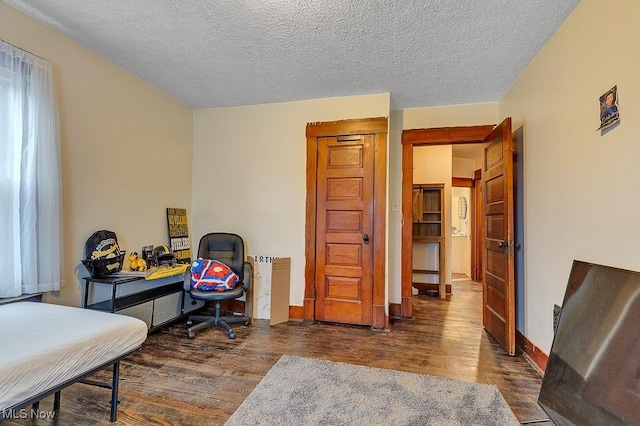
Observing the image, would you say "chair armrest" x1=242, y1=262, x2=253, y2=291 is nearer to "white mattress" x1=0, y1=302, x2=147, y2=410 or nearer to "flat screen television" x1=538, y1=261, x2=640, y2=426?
"white mattress" x1=0, y1=302, x2=147, y2=410

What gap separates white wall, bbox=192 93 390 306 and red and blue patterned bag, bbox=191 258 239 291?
0.70 meters

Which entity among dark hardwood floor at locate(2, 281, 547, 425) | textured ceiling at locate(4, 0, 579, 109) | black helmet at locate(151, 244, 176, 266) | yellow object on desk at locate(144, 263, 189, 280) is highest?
textured ceiling at locate(4, 0, 579, 109)

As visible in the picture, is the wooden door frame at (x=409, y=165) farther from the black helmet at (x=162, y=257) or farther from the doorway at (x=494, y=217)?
the black helmet at (x=162, y=257)

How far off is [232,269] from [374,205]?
1701mm

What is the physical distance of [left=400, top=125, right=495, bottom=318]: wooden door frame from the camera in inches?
140

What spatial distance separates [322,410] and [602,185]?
2062 millimetres

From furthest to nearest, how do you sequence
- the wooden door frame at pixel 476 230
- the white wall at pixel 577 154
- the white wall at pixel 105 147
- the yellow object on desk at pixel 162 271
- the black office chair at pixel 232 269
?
the wooden door frame at pixel 476 230 → the black office chair at pixel 232 269 → the yellow object on desk at pixel 162 271 → the white wall at pixel 105 147 → the white wall at pixel 577 154

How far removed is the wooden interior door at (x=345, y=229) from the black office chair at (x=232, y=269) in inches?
33.0

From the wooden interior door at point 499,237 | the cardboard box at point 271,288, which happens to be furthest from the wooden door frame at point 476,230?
the cardboard box at point 271,288

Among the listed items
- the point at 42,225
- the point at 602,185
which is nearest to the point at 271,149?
the point at 42,225

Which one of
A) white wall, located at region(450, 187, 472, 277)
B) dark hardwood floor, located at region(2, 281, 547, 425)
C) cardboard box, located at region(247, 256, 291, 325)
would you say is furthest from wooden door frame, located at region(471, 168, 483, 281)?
cardboard box, located at region(247, 256, 291, 325)

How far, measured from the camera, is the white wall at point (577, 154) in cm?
153

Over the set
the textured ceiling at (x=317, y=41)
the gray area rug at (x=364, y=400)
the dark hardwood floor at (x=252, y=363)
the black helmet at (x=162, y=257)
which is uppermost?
the textured ceiling at (x=317, y=41)

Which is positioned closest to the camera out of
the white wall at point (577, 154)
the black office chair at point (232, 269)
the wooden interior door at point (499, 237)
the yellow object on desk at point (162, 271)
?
the white wall at point (577, 154)
